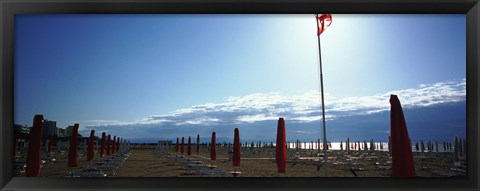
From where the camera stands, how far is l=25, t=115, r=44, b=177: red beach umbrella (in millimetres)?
4246

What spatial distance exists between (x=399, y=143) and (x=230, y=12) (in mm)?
1780

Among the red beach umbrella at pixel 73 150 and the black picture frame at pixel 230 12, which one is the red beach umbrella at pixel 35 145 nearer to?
the black picture frame at pixel 230 12

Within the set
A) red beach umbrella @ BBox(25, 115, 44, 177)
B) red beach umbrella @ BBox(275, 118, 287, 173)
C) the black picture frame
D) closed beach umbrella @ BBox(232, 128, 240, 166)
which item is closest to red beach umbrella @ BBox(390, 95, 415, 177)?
the black picture frame

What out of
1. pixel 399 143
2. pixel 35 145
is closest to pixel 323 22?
pixel 399 143

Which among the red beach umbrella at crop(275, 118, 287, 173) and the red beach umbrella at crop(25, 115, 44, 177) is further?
the red beach umbrella at crop(275, 118, 287, 173)

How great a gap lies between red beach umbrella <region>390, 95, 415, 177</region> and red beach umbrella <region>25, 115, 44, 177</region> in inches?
125

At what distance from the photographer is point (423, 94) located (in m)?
7.50

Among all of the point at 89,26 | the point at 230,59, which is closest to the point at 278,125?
the point at 230,59

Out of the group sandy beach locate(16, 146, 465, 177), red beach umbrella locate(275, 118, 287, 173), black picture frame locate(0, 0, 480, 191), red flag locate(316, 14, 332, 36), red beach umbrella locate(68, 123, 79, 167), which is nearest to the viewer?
black picture frame locate(0, 0, 480, 191)

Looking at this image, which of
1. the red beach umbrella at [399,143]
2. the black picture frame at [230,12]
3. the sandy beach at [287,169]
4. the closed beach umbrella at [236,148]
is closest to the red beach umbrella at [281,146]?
the closed beach umbrella at [236,148]

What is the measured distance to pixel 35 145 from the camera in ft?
14.6

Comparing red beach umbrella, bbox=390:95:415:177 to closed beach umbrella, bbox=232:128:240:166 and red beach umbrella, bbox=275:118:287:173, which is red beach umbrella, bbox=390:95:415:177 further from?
closed beach umbrella, bbox=232:128:240:166

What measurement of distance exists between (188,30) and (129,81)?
51.8 inches

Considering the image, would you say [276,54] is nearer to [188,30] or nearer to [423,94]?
[188,30]
